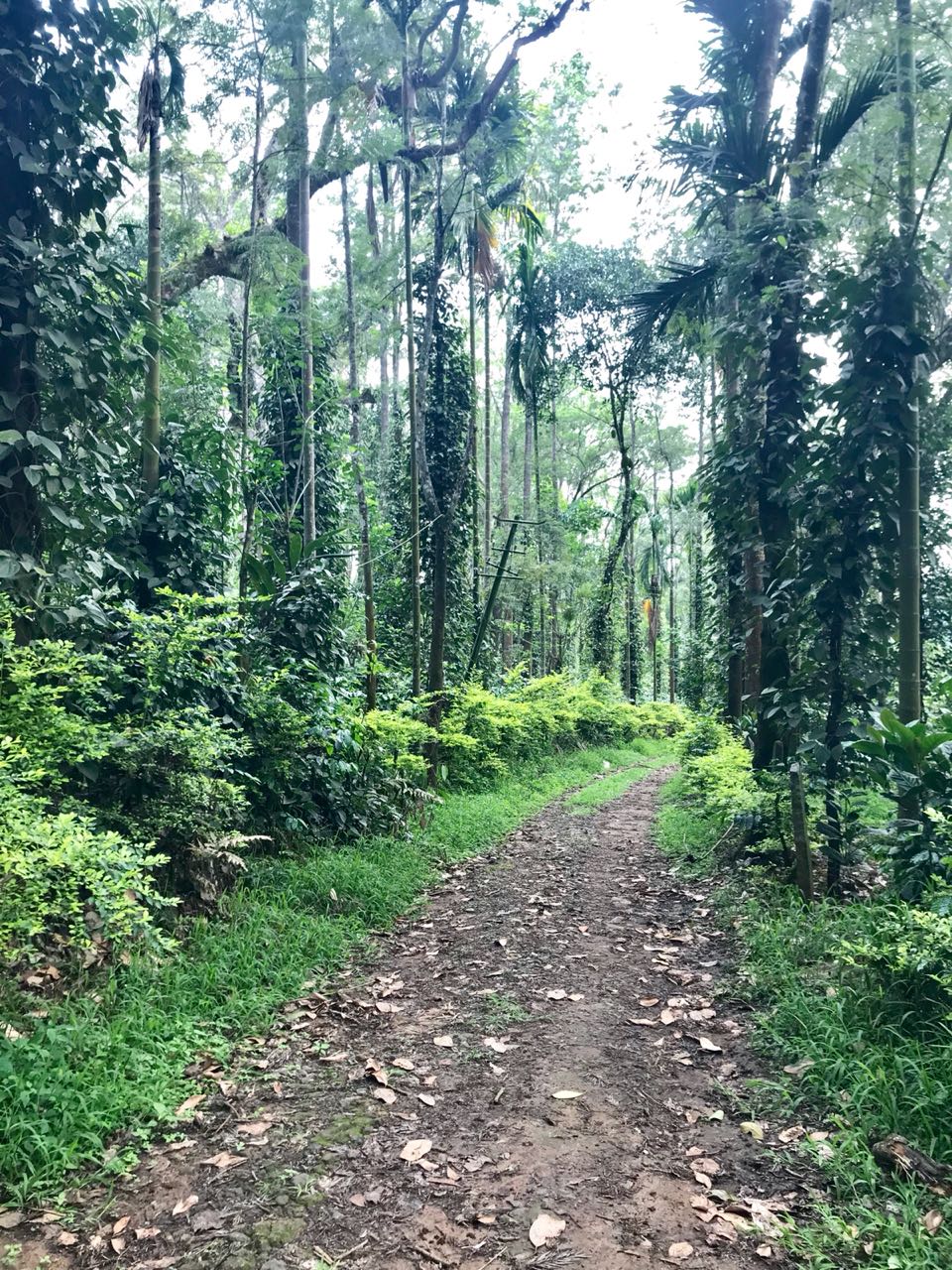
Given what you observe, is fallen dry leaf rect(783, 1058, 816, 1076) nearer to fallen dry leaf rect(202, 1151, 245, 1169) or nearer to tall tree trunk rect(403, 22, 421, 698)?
fallen dry leaf rect(202, 1151, 245, 1169)

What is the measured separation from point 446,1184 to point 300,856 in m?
3.56

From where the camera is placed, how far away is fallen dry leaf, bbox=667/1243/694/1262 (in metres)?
2.37

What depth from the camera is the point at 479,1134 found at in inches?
121

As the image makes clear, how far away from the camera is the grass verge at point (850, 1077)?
7.79 feet

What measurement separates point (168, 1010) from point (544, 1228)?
2.16 metres

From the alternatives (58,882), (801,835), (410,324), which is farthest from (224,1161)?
(410,324)

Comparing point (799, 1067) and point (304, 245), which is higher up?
point (304, 245)

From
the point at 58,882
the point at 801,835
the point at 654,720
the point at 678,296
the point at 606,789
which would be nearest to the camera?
the point at 58,882

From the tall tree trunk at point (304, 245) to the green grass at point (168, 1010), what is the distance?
3805 millimetres

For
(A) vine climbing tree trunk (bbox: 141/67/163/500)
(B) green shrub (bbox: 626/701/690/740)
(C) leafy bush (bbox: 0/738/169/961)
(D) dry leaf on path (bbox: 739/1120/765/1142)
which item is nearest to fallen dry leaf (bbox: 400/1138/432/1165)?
(D) dry leaf on path (bbox: 739/1120/765/1142)

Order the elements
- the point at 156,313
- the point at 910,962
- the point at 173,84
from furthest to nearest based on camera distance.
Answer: the point at 173,84 < the point at 156,313 < the point at 910,962

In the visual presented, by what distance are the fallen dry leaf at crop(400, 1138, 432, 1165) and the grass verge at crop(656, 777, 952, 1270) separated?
4.40 ft

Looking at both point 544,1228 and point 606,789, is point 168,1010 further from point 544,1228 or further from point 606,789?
point 606,789

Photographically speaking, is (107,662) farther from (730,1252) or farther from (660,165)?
(660,165)
